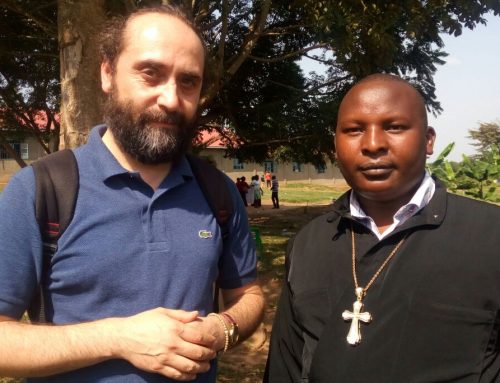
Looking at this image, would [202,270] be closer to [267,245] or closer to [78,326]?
[78,326]

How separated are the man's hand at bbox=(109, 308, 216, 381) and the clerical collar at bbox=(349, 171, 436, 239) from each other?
0.72m

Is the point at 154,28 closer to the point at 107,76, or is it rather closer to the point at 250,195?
the point at 107,76

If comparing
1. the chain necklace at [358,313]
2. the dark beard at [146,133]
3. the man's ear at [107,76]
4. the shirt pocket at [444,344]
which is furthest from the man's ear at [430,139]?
the man's ear at [107,76]

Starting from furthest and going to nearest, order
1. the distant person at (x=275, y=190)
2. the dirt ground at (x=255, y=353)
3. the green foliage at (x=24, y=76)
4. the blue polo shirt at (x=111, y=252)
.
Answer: the distant person at (x=275, y=190) → the green foliage at (x=24, y=76) → the dirt ground at (x=255, y=353) → the blue polo shirt at (x=111, y=252)

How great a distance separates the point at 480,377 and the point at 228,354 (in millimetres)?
4388

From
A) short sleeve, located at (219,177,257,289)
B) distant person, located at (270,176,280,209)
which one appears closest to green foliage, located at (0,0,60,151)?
short sleeve, located at (219,177,257,289)

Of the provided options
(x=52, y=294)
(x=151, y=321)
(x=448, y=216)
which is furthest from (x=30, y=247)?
(x=448, y=216)

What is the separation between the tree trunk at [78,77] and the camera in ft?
13.6

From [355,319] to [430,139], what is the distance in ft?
2.39

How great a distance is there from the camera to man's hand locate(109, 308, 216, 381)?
64.6 inches

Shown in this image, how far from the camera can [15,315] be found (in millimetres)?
1717

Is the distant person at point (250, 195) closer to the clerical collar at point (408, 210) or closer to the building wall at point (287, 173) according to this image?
the building wall at point (287, 173)

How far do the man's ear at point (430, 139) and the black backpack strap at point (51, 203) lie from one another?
4.24ft

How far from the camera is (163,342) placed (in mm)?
1633
